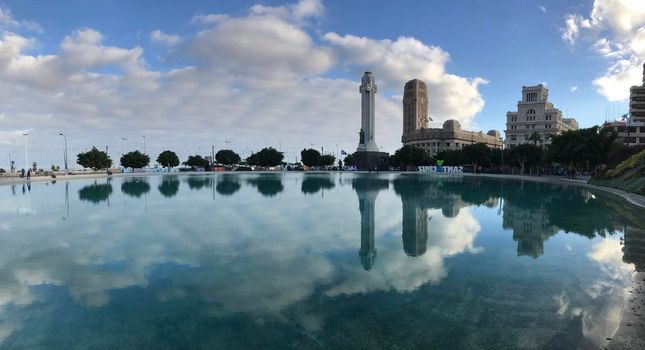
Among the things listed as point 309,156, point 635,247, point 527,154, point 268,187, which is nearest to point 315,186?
point 268,187

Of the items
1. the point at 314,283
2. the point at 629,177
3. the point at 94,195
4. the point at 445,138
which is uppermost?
the point at 445,138

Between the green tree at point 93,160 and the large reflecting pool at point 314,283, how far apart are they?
8796cm

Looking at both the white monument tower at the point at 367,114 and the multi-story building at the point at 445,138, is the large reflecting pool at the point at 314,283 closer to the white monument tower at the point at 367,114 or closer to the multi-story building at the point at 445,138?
the white monument tower at the point at 367,114

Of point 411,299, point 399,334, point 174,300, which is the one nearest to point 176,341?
point 174,300

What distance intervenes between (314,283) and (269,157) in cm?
12951

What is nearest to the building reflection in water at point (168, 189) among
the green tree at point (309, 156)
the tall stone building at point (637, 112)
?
the green tree at point (309, 156)

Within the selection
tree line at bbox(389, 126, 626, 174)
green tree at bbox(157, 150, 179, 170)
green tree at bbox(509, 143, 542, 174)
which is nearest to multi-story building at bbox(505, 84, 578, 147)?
tree line at bbox(389, 126, 626, 174)

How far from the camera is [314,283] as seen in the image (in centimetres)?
1012

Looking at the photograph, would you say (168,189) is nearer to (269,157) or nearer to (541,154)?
(541,154)

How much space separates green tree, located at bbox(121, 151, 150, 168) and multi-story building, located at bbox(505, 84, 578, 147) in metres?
137

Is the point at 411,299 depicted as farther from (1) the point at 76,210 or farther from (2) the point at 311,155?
(2) the point at 311,155

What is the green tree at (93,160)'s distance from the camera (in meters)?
95.5

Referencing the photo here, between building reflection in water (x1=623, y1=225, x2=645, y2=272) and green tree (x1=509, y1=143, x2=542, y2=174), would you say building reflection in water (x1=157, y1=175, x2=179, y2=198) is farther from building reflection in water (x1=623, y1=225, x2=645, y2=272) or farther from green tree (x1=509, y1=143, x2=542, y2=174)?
green tree (x1=509, y1=143, x2=542, y2=174)

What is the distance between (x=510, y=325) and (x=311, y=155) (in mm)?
138038
